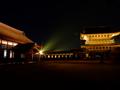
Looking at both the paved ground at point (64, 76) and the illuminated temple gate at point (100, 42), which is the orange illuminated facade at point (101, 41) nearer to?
the illuminated temple gate at point (100, 42)

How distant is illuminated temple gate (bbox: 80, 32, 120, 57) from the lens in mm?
31516

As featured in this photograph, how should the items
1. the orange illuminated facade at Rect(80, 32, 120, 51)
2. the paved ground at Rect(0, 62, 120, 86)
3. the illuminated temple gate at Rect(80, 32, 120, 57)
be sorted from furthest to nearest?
the orange illuminated facade at Rect(80, 32, 120, 51), the illuminated temple gate at Rect(80, 32, 120, 57), the paved ground at Rect(0, 62, 120, 86)

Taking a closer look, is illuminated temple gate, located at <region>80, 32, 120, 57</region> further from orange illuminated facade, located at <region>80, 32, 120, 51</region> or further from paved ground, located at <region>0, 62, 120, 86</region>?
paved ground, located at <region>0, 62, 120, 86</region>

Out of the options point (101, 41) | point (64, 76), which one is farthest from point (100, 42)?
point (64, 76)

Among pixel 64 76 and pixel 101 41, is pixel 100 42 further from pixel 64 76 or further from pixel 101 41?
A: pixel 64 76

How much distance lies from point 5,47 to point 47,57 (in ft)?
34.9

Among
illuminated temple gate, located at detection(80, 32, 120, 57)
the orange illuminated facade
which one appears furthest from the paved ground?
the orange illuminated facade

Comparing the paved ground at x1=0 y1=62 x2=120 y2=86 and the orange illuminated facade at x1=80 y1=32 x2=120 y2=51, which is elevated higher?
the orange illuminated facade at x1=80 y1=32 x2=120 y2=51

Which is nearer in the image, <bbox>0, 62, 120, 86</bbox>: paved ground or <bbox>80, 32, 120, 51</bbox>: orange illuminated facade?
<bbox>0, 62, 120, 86</bbox>: paved ground

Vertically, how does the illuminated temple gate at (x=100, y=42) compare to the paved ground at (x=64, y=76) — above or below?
above

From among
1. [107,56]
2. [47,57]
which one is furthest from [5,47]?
[107,56]

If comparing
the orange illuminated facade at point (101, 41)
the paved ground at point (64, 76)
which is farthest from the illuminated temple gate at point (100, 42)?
the paved ground at point (64, 76)

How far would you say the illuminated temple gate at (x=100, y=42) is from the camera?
3152 cm

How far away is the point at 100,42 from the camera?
116 ft
